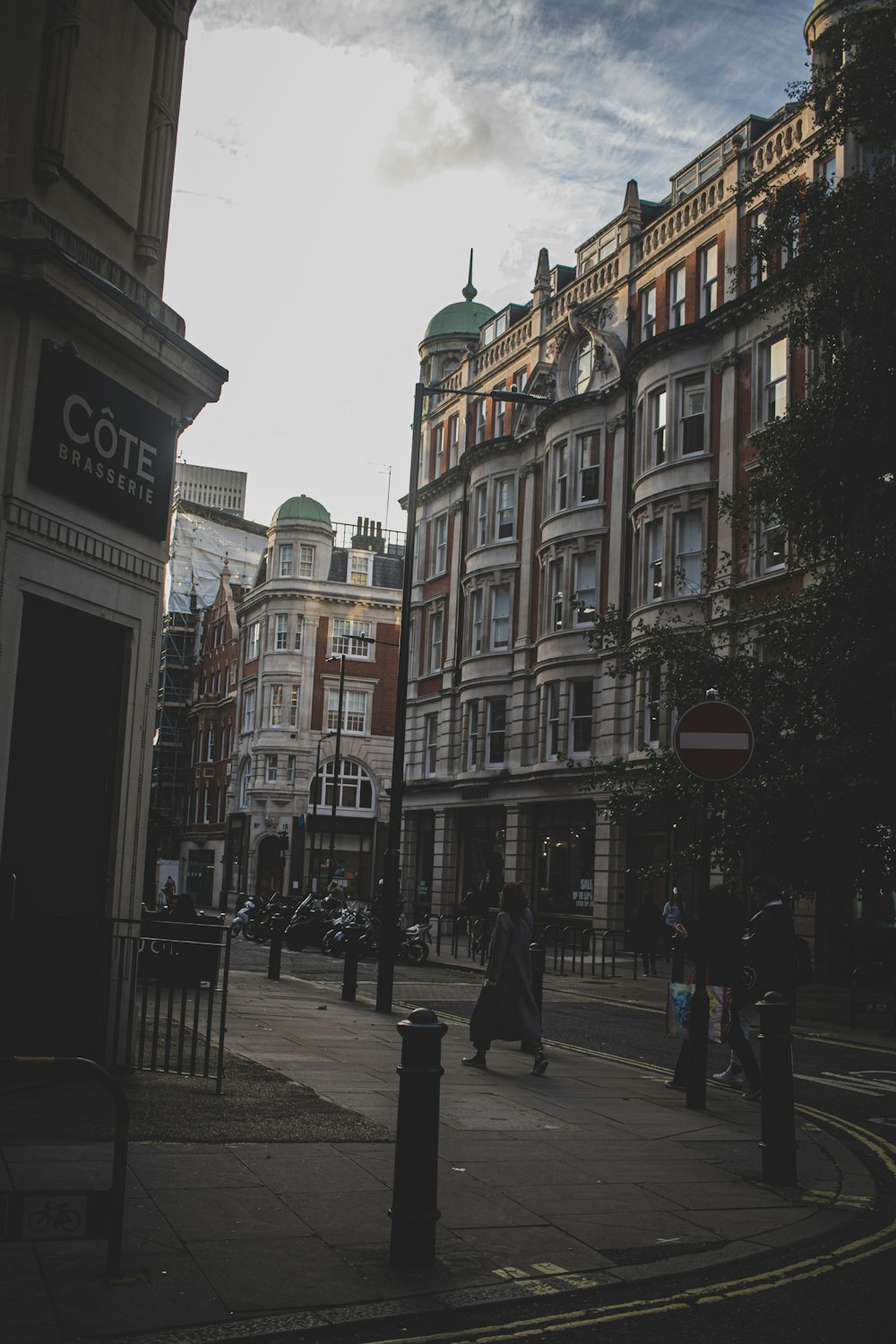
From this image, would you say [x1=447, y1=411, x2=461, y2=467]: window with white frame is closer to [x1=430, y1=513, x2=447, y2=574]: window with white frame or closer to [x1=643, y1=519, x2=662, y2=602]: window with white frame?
[x1=430, y1=513, x2=447, y2=574]: window with white frame

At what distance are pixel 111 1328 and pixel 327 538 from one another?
66.9 meters

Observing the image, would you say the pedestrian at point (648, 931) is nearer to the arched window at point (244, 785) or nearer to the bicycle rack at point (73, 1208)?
the bicycle rack at point (73, 1208)

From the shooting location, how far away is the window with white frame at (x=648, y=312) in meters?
35.9

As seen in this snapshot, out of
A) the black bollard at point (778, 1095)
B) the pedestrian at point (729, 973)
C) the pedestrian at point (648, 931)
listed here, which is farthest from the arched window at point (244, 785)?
the black bollard at point (778, 1095)

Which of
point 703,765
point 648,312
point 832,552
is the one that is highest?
point 648,312

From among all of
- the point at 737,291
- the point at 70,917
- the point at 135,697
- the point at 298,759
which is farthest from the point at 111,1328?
the point at 298,759

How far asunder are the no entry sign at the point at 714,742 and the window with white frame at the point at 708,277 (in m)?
24.7

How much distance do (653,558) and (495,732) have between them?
33.6 feet

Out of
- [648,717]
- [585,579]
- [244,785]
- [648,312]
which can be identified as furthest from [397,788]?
[244,785]

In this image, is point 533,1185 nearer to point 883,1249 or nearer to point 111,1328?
point 883,1249

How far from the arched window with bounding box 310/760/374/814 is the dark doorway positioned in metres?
56.6

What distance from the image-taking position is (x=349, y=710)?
68.4 m

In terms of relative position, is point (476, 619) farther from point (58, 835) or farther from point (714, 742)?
point (58, 835)

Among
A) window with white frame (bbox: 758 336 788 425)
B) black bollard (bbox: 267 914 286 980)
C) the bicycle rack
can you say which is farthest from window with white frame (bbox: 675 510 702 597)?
the bicycle rack
